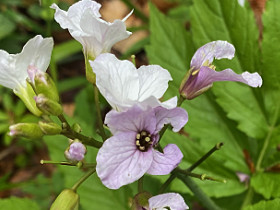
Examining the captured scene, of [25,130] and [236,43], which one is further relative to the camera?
[236,43]

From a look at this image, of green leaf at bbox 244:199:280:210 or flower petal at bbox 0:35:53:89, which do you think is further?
green leaf at bbox 244:199:280:210

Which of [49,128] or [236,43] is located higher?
[49,128]

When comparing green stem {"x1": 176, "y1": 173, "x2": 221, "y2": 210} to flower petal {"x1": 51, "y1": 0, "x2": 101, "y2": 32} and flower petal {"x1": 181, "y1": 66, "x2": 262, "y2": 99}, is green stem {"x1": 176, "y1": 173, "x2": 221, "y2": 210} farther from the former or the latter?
flower petal {"x1": 51, "y1": 0, "x2": 101, "y2": 32}

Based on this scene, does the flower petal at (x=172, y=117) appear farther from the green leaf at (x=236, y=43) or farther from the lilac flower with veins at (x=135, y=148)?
the green leaf at (x=236, y=43)

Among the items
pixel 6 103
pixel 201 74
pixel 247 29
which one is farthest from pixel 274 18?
pixel 6 103

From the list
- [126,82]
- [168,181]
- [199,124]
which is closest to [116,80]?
[126,82]

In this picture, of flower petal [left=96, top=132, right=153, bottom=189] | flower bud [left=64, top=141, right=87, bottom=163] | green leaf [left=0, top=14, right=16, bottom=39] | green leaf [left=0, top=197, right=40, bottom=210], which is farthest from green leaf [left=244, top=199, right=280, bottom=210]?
green leaf [left=0, top=14, right=16, bottom=39]

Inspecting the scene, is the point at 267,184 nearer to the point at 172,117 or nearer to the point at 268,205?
the point at 268,205

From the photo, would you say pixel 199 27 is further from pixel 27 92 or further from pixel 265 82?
pixel 27 92
